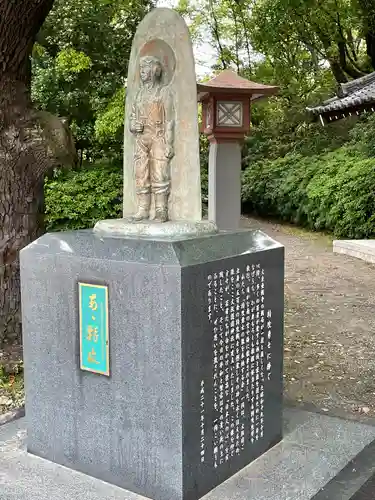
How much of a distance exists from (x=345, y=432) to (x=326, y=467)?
21.0 inches

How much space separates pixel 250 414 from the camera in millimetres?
3420

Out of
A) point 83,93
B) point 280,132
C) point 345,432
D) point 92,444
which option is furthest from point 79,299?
point 280,132

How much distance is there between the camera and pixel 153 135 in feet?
10.9

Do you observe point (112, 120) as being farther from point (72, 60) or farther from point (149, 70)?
point (149, 70)

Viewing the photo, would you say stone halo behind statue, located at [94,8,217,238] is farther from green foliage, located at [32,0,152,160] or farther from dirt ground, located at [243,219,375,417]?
green foliage, located at [32,0,152,160]

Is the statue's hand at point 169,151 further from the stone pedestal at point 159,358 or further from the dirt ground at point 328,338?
the dirt ground at point 328,338

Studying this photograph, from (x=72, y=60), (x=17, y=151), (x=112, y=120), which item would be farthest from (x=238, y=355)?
(x=72, y=60)

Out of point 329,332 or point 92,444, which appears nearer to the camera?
point 92,444

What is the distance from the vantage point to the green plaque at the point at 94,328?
120 inches

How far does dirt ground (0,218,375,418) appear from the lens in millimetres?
4980

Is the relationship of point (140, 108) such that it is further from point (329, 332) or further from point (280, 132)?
point (280, 132)

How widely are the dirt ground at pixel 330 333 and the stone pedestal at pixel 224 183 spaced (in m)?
1.56

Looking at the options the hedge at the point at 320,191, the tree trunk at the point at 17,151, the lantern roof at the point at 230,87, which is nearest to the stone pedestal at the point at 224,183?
the lantern roof at the point at 230,87

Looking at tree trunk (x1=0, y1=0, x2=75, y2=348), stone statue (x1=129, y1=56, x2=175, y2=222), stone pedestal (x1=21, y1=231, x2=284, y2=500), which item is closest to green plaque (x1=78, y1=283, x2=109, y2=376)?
stone pedestal (x1=21, y1=231, x2=284, y2=500)
